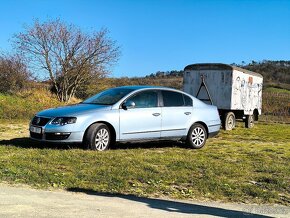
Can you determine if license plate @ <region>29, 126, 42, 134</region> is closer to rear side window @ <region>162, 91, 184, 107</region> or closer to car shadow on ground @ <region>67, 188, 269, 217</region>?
rear side window @ <region>162, 91, 184, 107</region>

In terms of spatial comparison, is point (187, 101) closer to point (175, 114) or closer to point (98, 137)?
point (175, 114)

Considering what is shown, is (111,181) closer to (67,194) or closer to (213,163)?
(67,194)

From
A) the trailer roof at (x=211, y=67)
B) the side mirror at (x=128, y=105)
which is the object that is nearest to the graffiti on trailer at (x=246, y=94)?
the trailer roof at (x=211, y=67)

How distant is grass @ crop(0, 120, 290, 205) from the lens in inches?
283

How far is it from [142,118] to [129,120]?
1.26 ft

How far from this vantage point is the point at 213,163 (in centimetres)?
928

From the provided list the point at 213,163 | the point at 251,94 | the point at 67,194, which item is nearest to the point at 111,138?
the point at 213,163

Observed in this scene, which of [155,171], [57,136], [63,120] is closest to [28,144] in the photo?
[57,136]

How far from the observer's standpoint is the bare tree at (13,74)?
23.7m

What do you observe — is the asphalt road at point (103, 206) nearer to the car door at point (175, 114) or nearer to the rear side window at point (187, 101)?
the car door at point (175, 114)

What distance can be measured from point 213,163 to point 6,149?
443cm

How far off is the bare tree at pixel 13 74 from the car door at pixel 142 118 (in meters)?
14.3

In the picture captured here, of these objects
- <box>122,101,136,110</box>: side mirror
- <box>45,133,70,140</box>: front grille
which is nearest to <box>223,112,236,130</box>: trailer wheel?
<box>122,101,136,110</box>: side mirror

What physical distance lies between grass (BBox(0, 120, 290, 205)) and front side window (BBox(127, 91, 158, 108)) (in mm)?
1083
